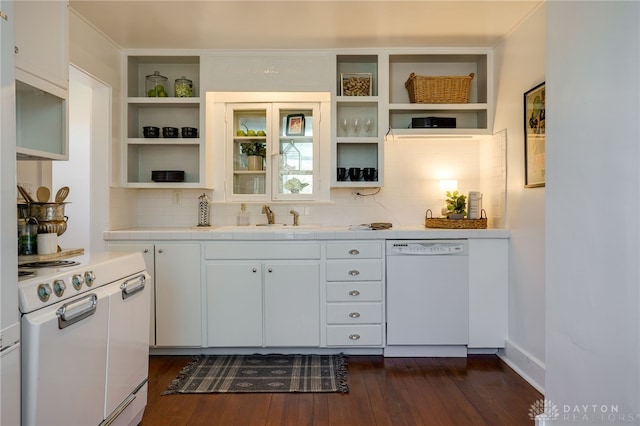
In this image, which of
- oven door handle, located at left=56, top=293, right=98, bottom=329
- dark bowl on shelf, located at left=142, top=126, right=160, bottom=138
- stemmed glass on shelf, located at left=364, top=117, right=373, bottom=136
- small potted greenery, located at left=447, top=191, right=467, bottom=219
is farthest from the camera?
stemmed glass on shelf, located at left=364, top=117, right=373, bottom=136

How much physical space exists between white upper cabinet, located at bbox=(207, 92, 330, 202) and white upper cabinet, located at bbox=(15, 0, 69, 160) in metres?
1.68

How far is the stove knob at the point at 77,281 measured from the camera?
1440mm

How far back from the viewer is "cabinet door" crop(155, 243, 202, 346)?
2869 millimetres

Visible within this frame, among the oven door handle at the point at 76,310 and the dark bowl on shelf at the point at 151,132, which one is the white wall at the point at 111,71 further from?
the oven door handle at the point at 76,310

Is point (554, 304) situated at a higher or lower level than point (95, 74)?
lower

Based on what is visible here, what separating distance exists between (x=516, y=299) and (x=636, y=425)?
201cm

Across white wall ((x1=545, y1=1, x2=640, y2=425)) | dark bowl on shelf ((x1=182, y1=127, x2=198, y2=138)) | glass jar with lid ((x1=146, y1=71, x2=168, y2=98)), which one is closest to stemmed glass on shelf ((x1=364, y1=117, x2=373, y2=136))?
dark bowl on shelf ((x1=182, y1=127, x2=198, y2=138))

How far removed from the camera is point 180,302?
2873mm

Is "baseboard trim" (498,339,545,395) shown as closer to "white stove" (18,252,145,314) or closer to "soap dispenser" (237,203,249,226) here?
"soap dispenser" (237,203,249,226)

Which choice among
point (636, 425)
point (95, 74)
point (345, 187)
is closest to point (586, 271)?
point (636, 425)

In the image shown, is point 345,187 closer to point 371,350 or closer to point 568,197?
point 371,350

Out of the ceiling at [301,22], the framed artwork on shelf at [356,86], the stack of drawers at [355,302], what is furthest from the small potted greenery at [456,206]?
the ceiling at [301,22]

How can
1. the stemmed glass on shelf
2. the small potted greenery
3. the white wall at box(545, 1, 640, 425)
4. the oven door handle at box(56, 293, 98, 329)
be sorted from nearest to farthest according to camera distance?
the white wall at box(545, 1, 640, 425) < the oven door handle at box(56, 293, 98, 329) < the small potted greenery < the stemmed glass on shelf

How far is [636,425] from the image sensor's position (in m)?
0.89
